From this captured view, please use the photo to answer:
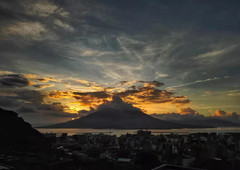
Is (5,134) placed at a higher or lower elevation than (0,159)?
higher

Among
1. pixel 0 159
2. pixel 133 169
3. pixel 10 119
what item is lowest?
pixel 133 169

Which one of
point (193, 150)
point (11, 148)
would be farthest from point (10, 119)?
point (193, 150)

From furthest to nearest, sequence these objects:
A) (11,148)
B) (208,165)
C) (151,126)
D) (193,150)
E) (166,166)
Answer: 1. (151,126)
2. (193,150)
3. (11,148)
4. (208,165)
5. (166,166)

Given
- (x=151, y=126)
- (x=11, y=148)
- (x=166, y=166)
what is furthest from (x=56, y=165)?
(x=151, y=126)

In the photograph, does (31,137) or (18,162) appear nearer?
(18,162)

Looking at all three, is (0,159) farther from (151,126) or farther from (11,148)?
(151,126)

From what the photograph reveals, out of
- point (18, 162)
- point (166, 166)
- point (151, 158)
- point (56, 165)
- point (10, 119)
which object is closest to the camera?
point (166, 166)
